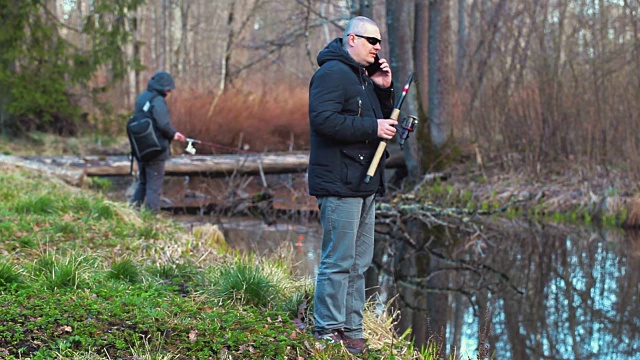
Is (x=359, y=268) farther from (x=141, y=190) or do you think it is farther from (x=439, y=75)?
(x=439, y=75)

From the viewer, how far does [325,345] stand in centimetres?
459

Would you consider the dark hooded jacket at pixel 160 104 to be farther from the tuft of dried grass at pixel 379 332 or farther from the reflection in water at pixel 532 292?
the tuft of dried grass at pixel 379 332

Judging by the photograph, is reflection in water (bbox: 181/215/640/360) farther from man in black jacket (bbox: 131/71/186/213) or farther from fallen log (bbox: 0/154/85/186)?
fallen log (bbox: 0/154/85/186)

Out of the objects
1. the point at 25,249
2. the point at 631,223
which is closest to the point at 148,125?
the point at 25,249

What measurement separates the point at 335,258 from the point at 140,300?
133cm

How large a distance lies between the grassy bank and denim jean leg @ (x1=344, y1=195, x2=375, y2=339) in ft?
0.74

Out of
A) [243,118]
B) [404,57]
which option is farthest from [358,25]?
[243,118]

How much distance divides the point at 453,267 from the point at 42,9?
12.7 meters

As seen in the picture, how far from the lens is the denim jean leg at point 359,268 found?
470cm

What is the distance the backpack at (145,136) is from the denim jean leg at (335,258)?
5.27 meters

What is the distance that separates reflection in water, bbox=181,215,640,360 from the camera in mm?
6465

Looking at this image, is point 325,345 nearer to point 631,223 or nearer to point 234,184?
point 631,223

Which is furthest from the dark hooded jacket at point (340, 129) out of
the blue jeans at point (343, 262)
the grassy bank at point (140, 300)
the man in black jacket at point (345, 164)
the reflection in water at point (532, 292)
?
the reflection in water at point (532, 292)

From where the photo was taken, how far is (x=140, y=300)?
505 centimetres
